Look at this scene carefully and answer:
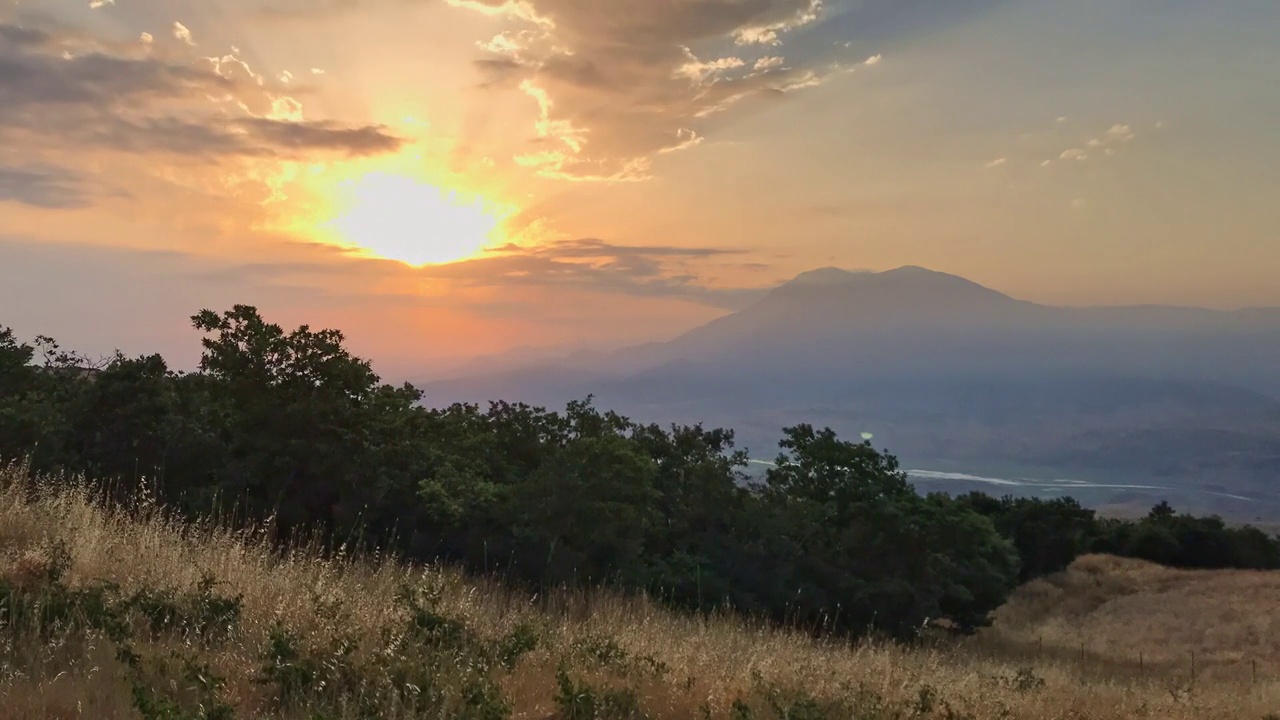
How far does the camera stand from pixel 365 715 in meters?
5.40

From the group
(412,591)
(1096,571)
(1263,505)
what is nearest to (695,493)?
(412,591)

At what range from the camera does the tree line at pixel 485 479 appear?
43.8ft

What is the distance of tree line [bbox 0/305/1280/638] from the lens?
13352 mm

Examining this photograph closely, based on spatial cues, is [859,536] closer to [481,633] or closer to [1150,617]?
[481,633]

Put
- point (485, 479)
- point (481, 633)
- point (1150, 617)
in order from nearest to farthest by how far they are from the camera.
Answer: point (481, 633), point (485, 479), point (1150, 617)

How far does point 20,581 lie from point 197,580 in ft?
4.28

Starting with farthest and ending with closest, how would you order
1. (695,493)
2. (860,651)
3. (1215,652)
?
(1215,652), (695,493), (860,651)

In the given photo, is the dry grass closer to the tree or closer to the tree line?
the tree line

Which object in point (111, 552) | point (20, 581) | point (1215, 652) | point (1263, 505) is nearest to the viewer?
point (20, 581)

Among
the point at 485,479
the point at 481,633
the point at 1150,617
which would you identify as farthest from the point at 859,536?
the point at 1150,617

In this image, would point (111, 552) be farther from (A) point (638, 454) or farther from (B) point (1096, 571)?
(B) point (1096, 571)

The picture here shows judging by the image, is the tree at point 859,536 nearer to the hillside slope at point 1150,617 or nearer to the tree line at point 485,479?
the tree line at point 485,479

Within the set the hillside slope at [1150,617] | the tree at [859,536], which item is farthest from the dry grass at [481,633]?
the hillside slope at [1150,617]

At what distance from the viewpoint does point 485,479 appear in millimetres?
16281
